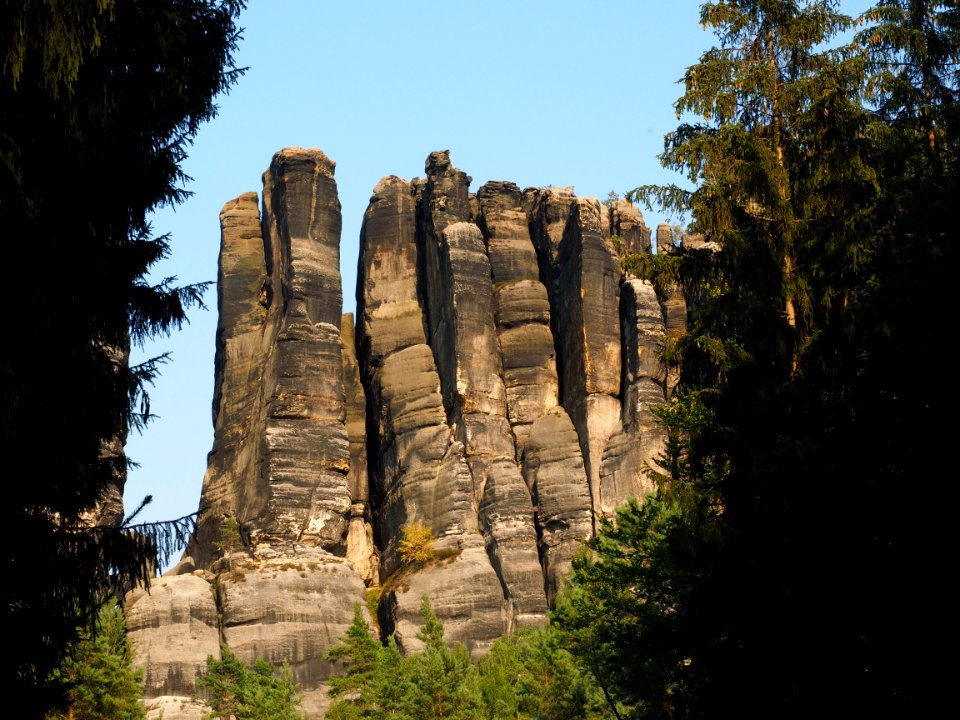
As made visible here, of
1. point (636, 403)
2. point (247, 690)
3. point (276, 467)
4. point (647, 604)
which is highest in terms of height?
point (636, 403)

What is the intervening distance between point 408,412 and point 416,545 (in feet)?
27.4

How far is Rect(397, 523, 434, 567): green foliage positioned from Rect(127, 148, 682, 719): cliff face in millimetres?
460

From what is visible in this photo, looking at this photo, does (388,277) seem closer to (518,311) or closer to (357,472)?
(518,311)

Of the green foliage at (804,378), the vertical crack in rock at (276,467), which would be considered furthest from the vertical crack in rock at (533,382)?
the green foliage at (804,378)

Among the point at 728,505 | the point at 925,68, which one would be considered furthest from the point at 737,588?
the point at 925,68

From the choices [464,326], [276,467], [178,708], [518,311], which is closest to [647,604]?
[178,708]

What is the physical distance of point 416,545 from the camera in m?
71.2

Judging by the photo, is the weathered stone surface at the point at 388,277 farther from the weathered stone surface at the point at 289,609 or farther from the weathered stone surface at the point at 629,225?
the weathered stone surface at the point at 289,609

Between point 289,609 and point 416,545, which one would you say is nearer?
point 289,609

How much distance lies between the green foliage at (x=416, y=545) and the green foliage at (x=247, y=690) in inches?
426

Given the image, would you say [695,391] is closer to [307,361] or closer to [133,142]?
[133,142]

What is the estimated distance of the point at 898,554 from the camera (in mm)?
18219

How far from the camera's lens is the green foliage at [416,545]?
7012cm

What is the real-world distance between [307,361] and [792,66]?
2087 inches
